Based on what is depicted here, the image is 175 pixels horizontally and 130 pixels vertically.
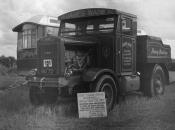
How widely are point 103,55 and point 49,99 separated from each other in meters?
1.69

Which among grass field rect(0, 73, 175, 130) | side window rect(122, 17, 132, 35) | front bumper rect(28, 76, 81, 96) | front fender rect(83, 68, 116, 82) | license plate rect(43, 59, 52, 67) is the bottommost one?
grass field rect(0, 73, 175, 130)

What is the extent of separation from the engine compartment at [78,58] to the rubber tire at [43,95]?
47cm

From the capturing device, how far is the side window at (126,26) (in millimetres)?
8500

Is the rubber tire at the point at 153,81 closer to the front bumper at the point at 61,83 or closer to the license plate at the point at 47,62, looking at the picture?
the front bumper at the point at 61,83

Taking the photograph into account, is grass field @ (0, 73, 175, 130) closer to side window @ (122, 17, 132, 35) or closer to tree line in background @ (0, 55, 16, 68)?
side window @ (122, 17, 132, 35)

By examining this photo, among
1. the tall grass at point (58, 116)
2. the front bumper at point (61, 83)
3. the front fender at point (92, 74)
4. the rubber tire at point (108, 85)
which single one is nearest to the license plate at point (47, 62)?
the front bumper at point (61, 83)

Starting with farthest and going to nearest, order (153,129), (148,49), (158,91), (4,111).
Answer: (158,91) → (148,49) → (4,111) → (153,129)

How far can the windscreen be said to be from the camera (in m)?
8.37

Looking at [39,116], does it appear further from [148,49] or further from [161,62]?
[161,62]

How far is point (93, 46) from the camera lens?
26.9 ft

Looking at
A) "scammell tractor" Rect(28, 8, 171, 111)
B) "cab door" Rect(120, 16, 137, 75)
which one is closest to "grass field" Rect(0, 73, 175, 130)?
"scammell tractor" Rect(28, 8, 171, 111)

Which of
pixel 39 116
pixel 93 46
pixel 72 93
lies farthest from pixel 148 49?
pixel 39 116

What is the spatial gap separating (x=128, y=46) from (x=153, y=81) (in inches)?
67.8

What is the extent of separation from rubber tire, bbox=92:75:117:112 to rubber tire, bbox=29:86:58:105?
880 millimetres
